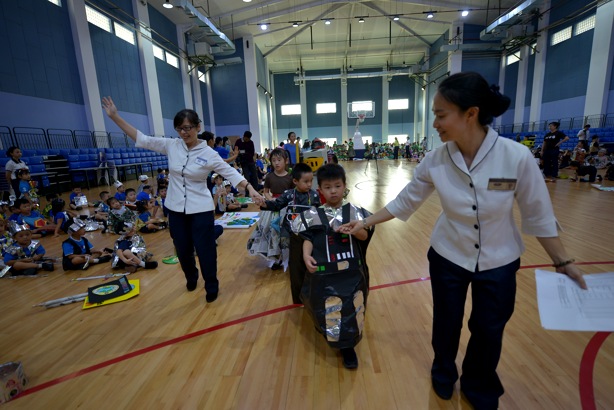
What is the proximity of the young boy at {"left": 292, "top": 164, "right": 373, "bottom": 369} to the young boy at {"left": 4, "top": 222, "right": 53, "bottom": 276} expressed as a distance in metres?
3.73

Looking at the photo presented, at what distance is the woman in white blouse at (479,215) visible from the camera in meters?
1.16

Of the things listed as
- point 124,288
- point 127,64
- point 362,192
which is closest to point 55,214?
point 124,288

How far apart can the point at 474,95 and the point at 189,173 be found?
6.88 feet

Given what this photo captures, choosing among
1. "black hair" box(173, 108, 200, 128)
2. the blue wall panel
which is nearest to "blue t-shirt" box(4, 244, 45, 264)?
"black hair" box(173, 108, 200, 128)

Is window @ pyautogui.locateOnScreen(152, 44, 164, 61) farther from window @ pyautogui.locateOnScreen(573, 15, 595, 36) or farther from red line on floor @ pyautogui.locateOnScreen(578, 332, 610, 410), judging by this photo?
window @ pyautogui.locateOnScreen(573, 15, 595, 36)

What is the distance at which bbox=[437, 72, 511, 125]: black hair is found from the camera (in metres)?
1.14

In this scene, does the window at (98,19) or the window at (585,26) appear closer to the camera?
the window at (98,19)

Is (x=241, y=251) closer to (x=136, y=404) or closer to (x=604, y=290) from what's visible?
(x=136, y=404)

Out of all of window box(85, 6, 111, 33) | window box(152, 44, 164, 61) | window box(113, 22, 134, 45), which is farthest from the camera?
window box(152, 44, 164, 61)

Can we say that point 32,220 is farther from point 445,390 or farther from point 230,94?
point 230,94

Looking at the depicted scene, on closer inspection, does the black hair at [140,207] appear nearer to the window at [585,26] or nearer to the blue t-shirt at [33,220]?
the blue t-shirt at [33,220]

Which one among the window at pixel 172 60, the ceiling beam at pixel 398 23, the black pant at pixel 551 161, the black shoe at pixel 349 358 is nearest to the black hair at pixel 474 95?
the black shoe at pixel 349 358

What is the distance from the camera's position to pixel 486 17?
16.4m

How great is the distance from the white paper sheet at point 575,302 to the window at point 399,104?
2751 cm
